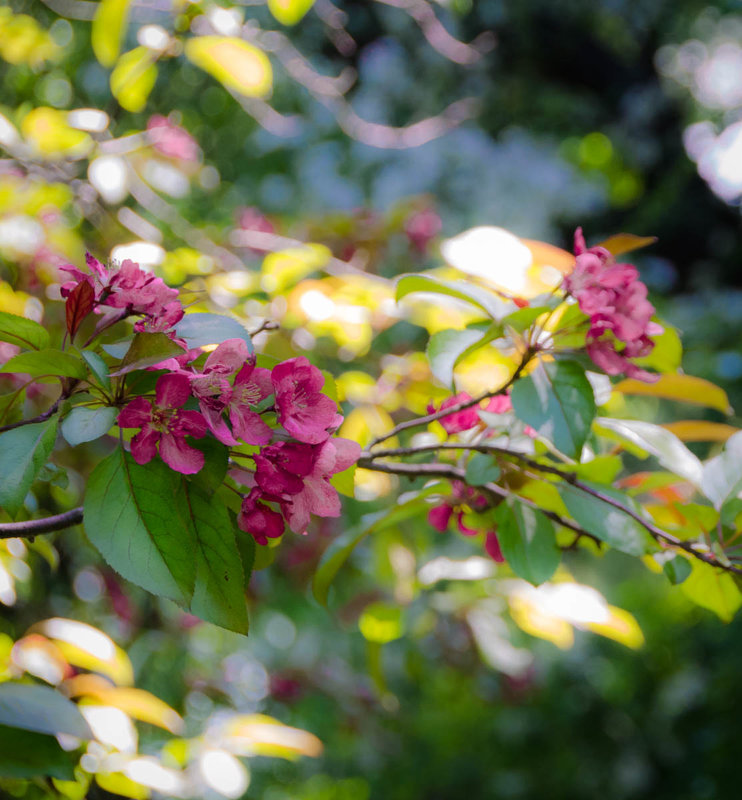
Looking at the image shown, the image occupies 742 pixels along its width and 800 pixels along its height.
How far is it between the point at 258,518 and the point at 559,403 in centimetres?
20

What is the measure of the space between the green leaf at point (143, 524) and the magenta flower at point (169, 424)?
19mm

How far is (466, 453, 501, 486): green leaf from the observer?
467mm

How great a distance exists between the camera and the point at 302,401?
0.39 meters

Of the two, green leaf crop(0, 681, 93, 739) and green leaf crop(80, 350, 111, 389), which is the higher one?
green leaf crop(80, 350, 111, 389)

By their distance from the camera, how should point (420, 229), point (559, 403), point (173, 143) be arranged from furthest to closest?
point (420, 229), point (173, 143), point (559, 403)

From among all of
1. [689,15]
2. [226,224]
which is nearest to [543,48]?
[689,15]

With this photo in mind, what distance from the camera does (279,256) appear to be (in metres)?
0.94

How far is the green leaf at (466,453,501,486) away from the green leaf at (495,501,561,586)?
0.04 metres

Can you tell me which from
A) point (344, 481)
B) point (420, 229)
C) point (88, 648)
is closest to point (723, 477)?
point (344, 481)

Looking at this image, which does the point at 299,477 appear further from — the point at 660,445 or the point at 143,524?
the point at 660,445

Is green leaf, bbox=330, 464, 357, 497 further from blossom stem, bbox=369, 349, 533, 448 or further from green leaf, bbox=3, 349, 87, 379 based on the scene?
green leaf, bbox=3, 349, 87, 379

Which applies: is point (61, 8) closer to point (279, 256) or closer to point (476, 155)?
point (279, 256)

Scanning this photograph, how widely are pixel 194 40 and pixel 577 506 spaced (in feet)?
2.32

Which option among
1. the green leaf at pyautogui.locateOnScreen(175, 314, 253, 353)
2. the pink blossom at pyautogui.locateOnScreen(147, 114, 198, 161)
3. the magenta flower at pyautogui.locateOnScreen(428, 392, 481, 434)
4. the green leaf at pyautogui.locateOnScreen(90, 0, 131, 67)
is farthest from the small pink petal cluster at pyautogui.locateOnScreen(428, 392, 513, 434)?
the pink blossom at pyautogui.locateOnScreen(147, 114, 198, 161)
